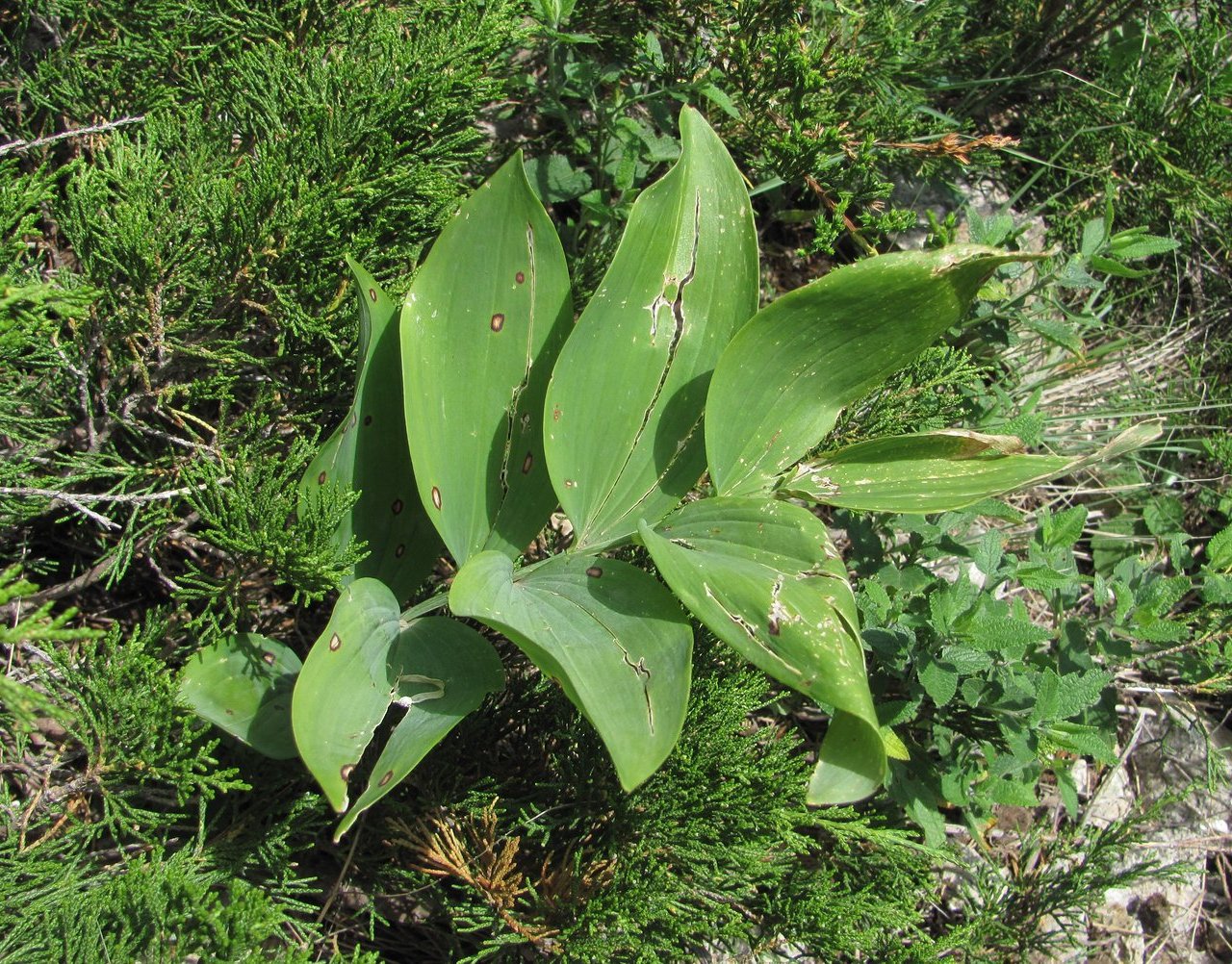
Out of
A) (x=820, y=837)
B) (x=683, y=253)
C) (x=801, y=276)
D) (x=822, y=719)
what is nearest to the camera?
(x=683, y=253)

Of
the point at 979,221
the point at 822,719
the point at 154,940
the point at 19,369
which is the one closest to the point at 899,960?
the point at 822,719

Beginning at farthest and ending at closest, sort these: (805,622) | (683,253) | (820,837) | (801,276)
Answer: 1. (801,276)
2. (820,837)
3. (683,253)
4. (805,622)

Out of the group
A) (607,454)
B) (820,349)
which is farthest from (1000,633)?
(607,454)

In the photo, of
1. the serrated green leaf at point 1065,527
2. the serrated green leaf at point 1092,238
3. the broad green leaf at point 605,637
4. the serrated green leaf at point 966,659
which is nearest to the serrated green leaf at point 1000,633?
the serrated green leaf at point 966,659

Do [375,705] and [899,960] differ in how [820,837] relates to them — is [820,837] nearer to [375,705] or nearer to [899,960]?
[899,960]

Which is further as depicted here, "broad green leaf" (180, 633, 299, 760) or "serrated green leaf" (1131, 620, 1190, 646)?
"serrated green leaf" (1131, 620, 1190, 646)

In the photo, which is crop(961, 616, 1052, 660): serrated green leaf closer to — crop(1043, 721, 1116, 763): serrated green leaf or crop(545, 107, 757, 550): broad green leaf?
crop(1043, 721, 1116, 763): serrated green leaf

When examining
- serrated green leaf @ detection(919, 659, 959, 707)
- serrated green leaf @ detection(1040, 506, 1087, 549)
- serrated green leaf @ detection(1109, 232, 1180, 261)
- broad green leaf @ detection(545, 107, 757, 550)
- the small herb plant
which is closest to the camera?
the small herb plant

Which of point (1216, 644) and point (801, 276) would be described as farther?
point (801, 276)

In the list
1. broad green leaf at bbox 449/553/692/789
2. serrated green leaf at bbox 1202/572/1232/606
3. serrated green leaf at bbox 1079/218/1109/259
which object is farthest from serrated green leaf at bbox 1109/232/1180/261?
A: broad green leaf at bbox 449/553/692/789
